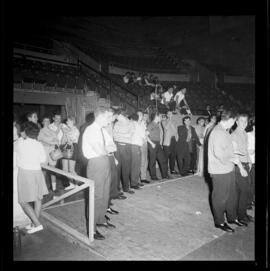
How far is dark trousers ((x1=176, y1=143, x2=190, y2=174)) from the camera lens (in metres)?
7.06

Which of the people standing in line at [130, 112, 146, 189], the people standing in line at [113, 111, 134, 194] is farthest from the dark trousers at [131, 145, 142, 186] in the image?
the people standing in line at [113, 111, 134, 194]

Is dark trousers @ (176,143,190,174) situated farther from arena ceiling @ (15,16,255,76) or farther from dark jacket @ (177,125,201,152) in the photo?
arena ceiling @ (15,16,255,76)

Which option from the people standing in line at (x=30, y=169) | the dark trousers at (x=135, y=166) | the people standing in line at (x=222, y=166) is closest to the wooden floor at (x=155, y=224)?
the dark trousers at (x=135, y=166)

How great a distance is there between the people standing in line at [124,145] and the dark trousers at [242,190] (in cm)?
219

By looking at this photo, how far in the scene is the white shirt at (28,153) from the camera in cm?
357

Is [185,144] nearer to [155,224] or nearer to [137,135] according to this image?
[137,135]

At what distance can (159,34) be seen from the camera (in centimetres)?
995

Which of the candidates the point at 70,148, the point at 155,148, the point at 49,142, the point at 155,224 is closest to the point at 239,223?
the point at 155,224

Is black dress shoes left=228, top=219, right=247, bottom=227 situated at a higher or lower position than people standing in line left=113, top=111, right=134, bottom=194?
lower

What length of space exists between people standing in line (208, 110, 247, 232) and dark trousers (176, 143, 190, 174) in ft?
10.4

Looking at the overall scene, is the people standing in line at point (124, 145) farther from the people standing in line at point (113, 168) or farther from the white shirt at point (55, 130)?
the white shirt at point (55, 130)

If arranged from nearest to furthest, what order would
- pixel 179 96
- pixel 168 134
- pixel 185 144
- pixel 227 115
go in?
pixel 227 115
pixel 168 134
pixel 185 144
pixel 179 96

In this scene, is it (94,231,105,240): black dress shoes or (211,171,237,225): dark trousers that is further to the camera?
(211,171,237,225): dark trousers

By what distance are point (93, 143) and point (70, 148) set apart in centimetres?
227
